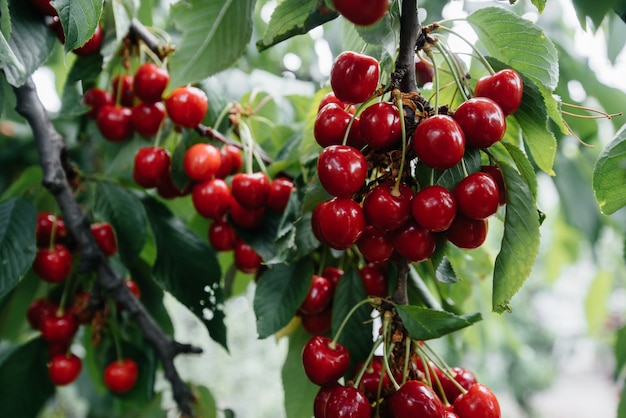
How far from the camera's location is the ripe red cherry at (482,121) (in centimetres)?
61

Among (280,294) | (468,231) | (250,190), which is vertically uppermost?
(468,231)

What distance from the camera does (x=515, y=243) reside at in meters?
0.64

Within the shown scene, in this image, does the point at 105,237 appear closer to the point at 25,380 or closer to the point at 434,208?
the point at 25,380

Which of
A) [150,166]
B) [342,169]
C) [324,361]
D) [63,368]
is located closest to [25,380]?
[63,368]

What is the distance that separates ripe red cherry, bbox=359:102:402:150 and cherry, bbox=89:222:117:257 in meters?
0.67

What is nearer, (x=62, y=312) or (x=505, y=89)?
(x=505, y=89)

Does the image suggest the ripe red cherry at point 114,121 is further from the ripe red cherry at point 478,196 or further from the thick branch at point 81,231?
the ripe red cherry at point 478,196

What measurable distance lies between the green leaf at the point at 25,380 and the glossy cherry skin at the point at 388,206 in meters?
0.85

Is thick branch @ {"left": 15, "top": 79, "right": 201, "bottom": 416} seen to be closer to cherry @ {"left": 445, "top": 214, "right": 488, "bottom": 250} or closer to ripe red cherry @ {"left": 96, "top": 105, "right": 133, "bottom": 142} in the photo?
ripe red cherry @ {"left": 96, "top": 105, "right": 133, "bottom": 142}

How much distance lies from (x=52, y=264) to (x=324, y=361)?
1.91 ft

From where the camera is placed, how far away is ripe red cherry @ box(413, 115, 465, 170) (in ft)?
1.94

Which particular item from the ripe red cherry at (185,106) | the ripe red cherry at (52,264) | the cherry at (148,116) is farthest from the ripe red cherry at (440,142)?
the ripe red cherry at (52,264)

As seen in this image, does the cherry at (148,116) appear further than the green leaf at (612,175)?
Yes

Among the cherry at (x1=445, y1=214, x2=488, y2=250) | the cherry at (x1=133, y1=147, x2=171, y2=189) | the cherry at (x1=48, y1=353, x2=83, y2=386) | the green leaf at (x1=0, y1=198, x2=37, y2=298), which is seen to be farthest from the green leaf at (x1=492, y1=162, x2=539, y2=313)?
the cherry at (x1=48, y1=353, x2=83, y2=386)
